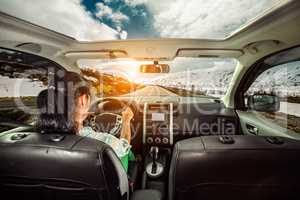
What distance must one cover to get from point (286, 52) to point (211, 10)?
1.10 meters

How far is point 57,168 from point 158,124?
9.33 feet

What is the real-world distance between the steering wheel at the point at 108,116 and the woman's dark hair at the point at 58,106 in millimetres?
1625

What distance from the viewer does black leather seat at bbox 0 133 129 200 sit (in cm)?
124

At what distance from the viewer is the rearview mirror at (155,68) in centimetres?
321

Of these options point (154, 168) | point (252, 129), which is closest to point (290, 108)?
point (252, 129)

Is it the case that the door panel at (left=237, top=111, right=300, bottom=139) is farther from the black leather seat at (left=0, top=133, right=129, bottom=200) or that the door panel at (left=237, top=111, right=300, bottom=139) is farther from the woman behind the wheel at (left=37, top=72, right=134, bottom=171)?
the black leather seat at (left=0, top=133, right=129, bottom=200)

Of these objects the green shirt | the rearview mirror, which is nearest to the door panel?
the rearview mirror

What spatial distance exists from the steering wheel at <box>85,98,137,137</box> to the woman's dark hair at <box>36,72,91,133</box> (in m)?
1.63

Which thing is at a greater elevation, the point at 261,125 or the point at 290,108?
the point at 290,108

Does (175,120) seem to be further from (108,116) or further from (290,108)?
(290,108)

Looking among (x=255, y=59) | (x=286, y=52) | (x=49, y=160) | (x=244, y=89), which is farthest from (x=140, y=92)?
(x=49, y=160)

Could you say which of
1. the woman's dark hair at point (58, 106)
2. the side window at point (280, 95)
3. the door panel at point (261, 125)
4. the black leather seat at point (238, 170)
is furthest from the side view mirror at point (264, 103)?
the woman's dark hair at point (58, 106)

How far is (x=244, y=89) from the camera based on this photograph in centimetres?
363

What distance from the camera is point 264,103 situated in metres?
2.98
